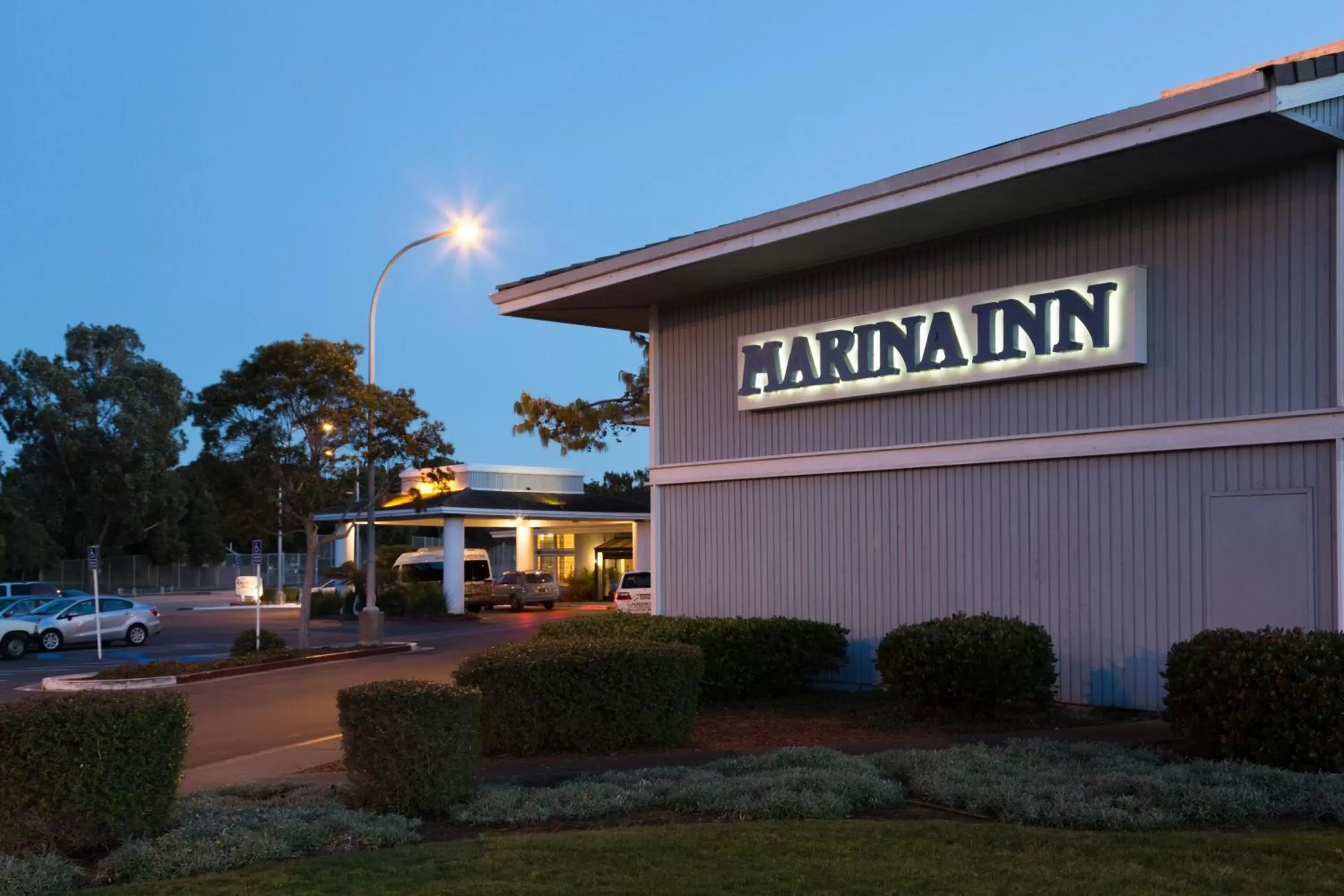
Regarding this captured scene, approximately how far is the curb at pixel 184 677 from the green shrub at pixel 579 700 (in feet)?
32.4

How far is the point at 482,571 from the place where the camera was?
151 feet

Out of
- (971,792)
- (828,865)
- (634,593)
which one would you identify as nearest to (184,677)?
(634,593)

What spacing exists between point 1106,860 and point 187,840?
531cm

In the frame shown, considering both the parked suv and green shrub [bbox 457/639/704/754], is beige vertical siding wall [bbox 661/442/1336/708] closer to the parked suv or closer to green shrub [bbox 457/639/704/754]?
green shrub [bbox 457/639/704/754]

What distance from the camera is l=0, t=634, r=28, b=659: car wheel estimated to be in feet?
99.5

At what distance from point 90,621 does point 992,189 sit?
27089mm

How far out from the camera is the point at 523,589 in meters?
45.9

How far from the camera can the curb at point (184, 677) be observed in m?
21.8

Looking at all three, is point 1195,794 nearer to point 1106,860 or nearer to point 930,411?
point 1106,860

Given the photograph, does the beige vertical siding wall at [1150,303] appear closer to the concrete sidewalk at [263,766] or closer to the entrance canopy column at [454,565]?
the concrete sidewalk at [263,766]

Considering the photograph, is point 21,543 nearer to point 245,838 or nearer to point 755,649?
point 755,649

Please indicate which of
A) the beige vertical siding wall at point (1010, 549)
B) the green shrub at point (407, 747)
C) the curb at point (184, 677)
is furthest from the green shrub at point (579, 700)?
the curb at point (184, 677)

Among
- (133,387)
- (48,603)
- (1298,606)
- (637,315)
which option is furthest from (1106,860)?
(133,387)

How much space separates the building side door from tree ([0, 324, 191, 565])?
60927 millimetres
